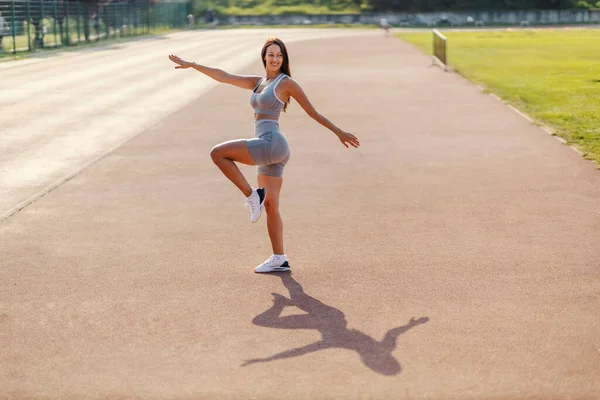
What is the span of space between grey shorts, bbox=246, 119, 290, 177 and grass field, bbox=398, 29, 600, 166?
21.7ft

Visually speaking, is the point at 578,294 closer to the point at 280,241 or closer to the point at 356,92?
the point at 280,241

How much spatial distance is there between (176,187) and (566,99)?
12.2 meters

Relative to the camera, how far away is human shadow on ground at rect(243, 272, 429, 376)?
5629 millimetres

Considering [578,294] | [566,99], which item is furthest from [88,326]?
[566,99]

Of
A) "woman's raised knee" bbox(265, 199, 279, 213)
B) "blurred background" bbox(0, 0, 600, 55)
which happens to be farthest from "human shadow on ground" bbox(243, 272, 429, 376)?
"blurred background" bbox(0, 0, 600, 55)

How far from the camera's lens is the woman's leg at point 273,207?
7.52 metres

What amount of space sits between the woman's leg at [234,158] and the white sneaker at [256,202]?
63 millimetres

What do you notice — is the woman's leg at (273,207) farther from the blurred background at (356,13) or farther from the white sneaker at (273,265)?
the blurred background at (356,13)

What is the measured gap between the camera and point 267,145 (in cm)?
726

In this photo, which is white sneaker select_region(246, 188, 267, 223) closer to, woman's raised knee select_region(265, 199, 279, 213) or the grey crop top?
woman's raised knee select_region(265, 199, 279, 213)

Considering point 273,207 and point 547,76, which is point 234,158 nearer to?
point 273,207

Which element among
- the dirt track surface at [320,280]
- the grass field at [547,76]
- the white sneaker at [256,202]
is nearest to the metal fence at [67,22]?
the grass field at [547,76]

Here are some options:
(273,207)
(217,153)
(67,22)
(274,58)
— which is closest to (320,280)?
(273,207)

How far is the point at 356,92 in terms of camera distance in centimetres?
2266
